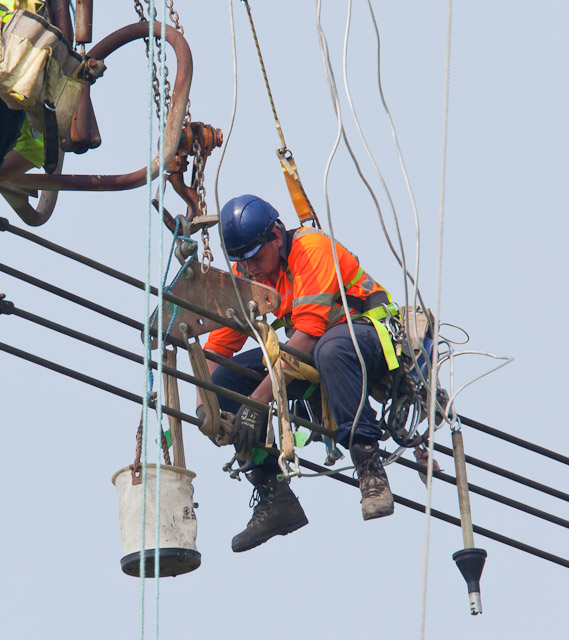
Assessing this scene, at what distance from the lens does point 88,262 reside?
9.12 metres

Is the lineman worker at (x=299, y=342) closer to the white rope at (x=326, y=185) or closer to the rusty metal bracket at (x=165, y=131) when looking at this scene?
the white rope at (x=326, y=185)

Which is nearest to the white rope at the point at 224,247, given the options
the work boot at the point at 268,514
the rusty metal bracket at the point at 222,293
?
the rusty metal bracket at the point at 222,293

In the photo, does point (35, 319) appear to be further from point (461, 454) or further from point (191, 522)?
point (461, 454)

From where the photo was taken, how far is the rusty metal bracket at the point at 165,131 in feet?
30.2

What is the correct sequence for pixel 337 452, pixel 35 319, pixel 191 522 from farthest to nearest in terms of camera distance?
pixel 337 452
pixel 191 522
pixel 35 319

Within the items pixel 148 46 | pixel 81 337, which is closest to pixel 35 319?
pixel 81 337

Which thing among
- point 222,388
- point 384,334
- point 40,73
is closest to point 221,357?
point 222,388

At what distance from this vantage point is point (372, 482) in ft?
32.4

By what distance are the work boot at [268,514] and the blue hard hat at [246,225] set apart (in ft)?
4.13

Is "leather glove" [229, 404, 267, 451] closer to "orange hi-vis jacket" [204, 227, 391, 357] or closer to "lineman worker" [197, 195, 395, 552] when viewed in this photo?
"lineman worker" [197, 195, 395, 552]

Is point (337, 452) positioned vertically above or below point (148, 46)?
below

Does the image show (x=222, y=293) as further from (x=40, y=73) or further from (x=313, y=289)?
(x=40, y=73)

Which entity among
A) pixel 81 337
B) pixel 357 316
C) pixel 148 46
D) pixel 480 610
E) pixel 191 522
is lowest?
pixel 480 610

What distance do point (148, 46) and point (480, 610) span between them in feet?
11.0
